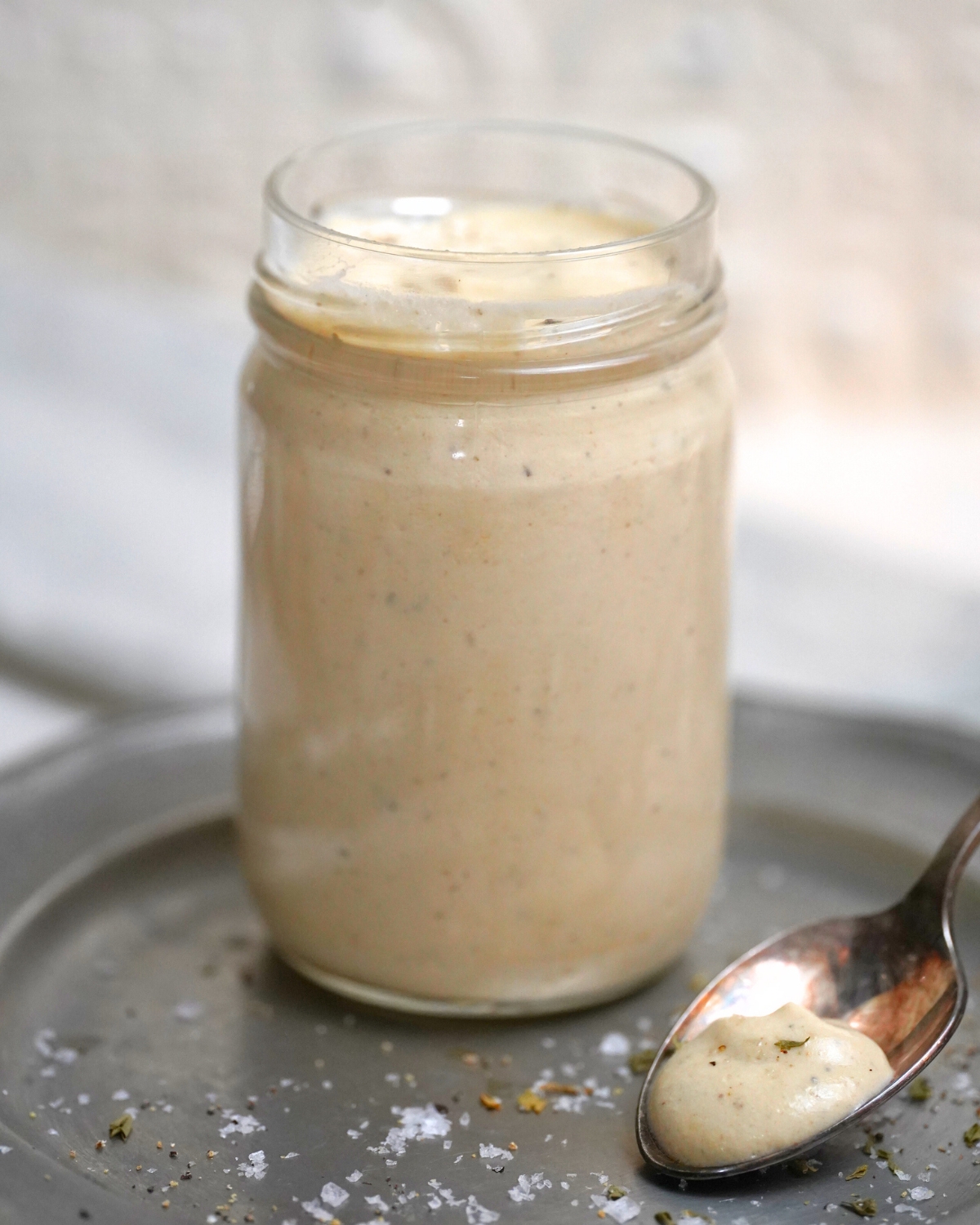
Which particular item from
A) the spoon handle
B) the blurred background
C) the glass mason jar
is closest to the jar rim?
the glass mason jar

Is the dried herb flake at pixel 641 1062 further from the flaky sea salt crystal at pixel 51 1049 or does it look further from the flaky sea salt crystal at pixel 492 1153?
the flaky sea salt crystal at pixel 51 1049

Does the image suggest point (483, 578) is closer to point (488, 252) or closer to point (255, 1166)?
point (488, 252)

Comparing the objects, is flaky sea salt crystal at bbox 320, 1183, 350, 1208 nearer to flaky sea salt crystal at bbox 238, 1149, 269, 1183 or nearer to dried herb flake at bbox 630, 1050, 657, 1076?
flaky sea salt crystal at bbox 238, 1149, 269, 1183

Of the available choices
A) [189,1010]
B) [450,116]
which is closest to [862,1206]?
[189,1010]

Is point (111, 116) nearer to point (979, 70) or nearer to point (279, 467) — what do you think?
point (979, 70)

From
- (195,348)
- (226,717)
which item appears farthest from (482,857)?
(195,348)

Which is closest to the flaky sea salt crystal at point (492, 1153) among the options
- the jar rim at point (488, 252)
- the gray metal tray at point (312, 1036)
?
the gray metal tray at point (312, 1036)
